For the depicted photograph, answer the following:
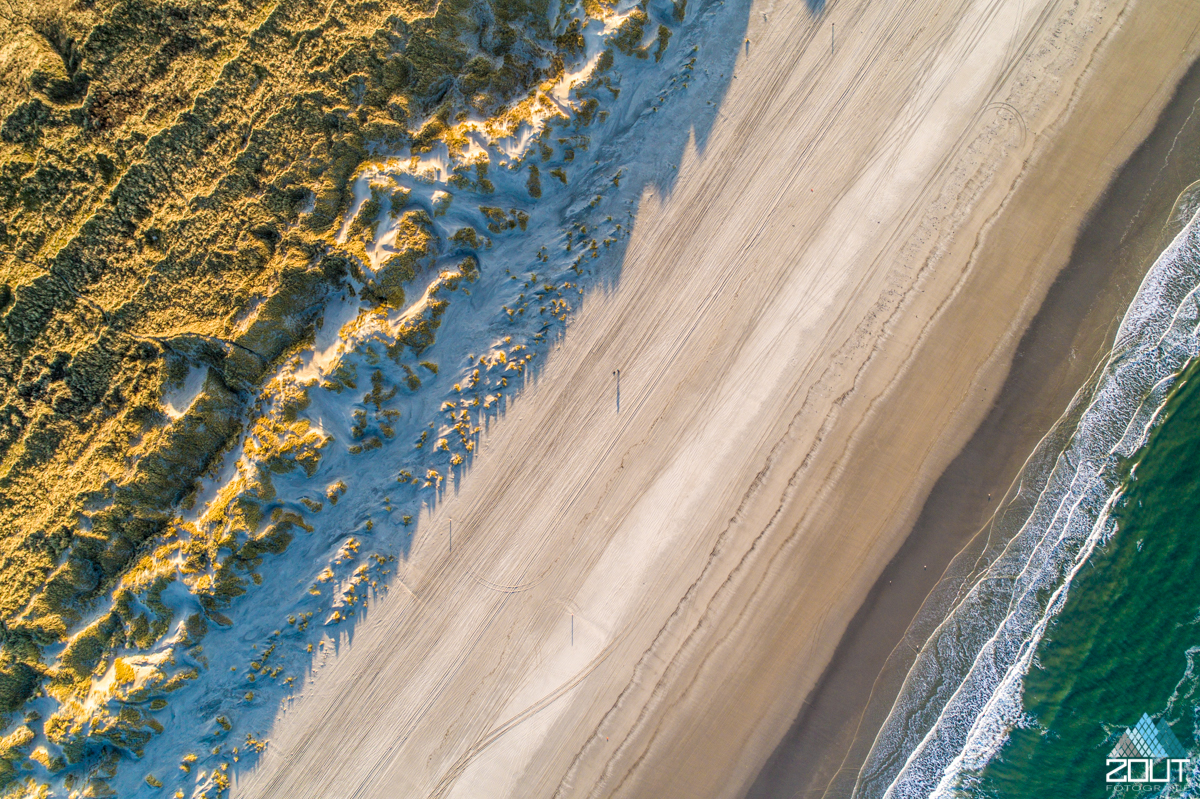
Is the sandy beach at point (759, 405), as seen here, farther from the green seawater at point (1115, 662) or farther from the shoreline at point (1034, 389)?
the green seawater at point (1115, 662)

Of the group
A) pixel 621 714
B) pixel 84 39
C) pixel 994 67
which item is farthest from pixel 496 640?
pixel 994 67

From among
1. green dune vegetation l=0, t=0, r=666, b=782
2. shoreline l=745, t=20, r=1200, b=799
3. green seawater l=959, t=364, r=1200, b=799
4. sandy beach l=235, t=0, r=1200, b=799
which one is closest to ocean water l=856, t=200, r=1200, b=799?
green seawater l=959, t=364, r=1200, b=799

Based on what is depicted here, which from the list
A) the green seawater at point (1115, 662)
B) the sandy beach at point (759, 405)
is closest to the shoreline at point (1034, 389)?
the sandy beach at point (759, 405)

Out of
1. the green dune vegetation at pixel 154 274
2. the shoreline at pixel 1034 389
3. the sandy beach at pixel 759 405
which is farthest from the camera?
the shoreline at pixel 1034 389

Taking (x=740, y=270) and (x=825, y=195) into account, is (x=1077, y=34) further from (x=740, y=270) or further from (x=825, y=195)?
(x=740, y=270)

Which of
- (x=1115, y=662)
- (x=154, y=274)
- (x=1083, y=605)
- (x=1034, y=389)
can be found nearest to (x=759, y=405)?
(x=1034, y=389)

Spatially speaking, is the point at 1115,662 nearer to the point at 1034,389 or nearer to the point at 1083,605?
the point at 1083,605
